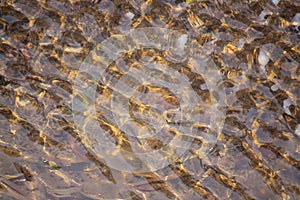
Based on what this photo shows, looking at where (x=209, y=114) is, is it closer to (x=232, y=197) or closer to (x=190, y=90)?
(x=190, y=90)

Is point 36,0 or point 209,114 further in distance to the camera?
point 36,0

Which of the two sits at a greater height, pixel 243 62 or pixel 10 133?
pixel 243 62

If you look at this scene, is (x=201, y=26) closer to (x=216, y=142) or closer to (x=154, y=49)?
(x=154, y=49)

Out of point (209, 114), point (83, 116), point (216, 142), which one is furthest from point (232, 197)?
point (83, 116)

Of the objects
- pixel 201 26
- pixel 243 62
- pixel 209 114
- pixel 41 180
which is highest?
pixel 201 26

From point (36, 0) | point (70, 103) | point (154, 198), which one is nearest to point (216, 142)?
point (154, 198)

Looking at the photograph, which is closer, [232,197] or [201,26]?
[232,197]
